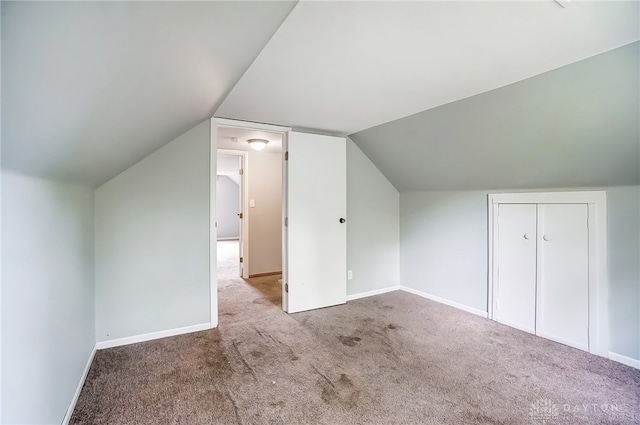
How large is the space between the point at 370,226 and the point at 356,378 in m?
2.19

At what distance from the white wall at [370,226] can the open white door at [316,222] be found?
0.24 meters

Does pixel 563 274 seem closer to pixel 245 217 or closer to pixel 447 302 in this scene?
pixel 447 302

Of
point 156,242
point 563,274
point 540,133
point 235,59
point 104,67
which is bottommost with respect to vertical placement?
point 563,274

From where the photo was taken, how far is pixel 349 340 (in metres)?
2.64

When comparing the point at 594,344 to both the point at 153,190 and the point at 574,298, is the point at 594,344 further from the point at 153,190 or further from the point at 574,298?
the point at 153,190

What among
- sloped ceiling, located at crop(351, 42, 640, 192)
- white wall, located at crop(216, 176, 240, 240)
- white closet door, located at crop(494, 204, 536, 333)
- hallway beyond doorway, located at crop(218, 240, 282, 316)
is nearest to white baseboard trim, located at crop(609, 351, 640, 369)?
white closet door, located at crop(494, 204, 536, 333)

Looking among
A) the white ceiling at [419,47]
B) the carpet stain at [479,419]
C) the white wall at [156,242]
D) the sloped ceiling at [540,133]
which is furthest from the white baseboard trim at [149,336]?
the sloped ceiling at [540,133]

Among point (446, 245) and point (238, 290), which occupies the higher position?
point (446, 245)

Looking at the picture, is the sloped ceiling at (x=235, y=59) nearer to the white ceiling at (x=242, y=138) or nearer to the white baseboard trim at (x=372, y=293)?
the white ceiling at (x=242, y=138)

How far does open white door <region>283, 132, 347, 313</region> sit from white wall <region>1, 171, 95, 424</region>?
1853mm

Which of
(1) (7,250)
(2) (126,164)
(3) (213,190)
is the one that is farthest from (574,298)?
(2) (126,164)

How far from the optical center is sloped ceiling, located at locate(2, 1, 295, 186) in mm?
662

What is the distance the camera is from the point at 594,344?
94.0 inches

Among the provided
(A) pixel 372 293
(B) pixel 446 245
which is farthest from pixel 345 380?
(B) pixel 446 245
